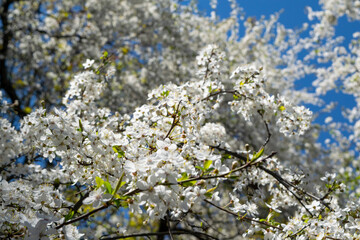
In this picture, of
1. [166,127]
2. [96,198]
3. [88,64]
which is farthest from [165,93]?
[96,198]

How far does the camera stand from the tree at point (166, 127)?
1.96 metres

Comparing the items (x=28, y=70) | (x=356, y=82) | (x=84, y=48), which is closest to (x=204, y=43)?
(x=84, y=48)

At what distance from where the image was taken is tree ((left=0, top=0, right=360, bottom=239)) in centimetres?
196

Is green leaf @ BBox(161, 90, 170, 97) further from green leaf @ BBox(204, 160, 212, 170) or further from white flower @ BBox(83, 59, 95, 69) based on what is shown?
green leaf @ BBox(204, 160, 212, 170)

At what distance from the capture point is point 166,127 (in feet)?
8.54

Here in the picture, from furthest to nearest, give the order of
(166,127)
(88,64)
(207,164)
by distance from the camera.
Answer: (88,64)
(166,127)
(207,164)

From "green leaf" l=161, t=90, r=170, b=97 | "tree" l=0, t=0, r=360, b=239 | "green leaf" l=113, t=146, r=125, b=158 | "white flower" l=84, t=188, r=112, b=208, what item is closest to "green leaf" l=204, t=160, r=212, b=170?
"tree" l=0, t=0, r=360, b=239

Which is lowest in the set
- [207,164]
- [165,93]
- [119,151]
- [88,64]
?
[207,164]

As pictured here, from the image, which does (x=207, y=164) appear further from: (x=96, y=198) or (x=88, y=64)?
(x=88, y=64)

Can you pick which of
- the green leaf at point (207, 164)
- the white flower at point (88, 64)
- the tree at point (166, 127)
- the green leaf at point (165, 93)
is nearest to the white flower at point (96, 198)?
the tree at point (166, 127)

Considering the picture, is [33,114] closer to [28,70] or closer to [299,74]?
[28,70]

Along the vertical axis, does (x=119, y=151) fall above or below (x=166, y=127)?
below

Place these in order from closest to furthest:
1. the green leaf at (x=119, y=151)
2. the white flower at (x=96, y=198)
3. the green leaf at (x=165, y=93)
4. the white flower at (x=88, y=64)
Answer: the white flower at (x=96, y=198) < the green leaf at (x=119, y=151) < the green leaf at (x=165, y=93) < the white flower at (x=88, y=64)

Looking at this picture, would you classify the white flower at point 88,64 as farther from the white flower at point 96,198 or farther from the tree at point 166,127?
the white flower at point 96,198
